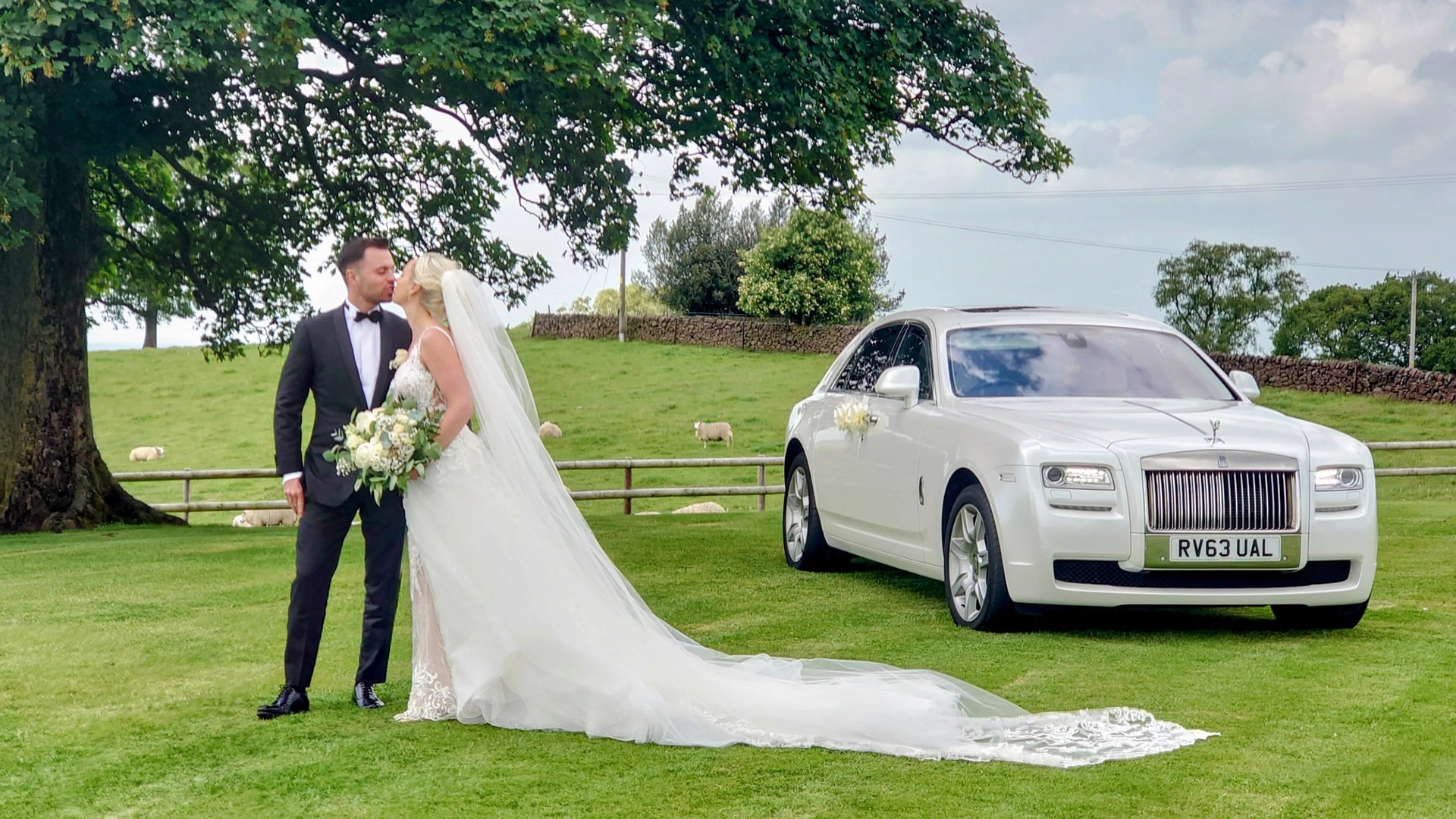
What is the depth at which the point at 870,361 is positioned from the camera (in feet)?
36.4

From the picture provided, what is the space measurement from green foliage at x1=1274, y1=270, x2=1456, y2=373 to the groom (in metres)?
81.8

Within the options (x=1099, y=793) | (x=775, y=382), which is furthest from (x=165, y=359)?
(x=1099, y=793)

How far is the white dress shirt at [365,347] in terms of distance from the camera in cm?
670

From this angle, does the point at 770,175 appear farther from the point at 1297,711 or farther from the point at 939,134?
the point at 1297,711

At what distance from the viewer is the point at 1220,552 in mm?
8109

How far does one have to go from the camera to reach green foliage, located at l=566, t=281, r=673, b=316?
6956 cm

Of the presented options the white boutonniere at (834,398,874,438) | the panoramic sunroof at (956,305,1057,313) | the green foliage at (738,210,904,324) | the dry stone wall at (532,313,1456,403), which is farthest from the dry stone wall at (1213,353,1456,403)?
the white boutonniere at (834,398,874,438)

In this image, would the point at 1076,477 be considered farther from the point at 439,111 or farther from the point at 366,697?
the point at 439,111

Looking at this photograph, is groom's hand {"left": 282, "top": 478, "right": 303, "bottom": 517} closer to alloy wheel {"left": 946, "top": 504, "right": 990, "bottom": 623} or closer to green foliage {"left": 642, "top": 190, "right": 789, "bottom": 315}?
alloy wheel {"left": 946, "top": 504, "right": 990, "bottom": 623}

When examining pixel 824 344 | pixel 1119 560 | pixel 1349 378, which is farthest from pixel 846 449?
pixel 824 344

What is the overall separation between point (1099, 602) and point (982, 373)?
6.35 feet

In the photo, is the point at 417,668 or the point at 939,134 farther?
the point at 939,134

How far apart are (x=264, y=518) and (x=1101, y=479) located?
1833cm

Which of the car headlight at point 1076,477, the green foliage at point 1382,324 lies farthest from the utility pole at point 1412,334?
the car headlight at point 1076,477
